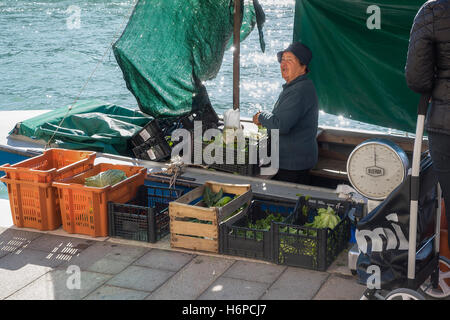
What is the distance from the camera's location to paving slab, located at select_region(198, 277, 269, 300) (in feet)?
13.5

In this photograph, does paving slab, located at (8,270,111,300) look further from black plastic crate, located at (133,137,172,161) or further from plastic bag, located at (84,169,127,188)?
black plastic crate, located at (133,137,172,161)

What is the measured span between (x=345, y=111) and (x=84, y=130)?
2.88 metres

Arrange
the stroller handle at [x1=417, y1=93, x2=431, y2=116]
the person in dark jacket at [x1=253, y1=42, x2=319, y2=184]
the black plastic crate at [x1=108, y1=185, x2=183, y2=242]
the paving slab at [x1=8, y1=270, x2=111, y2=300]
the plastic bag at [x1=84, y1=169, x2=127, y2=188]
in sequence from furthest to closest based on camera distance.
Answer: the person in dark jacket at [x1=253, y1=42, x2=319, y2=184] → the plastic bag at [x1=84, y1=169, x2=127, y2=188] → the black plastic crate at [x1=108, y1=185, x2=183, y2=242] → the paving slab at [x1=8, y1=270, x2=111, y2=300] → the stroller handle at [x1=417, y1=93, x2=431, y2=116]

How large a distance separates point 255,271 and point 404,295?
129 centimetres

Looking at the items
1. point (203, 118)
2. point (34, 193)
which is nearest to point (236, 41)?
point (203, 118)

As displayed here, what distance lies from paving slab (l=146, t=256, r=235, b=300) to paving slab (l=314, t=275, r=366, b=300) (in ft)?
2.50

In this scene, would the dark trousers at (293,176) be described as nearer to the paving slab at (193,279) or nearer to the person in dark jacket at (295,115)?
the person in dark jacket at (295,115)

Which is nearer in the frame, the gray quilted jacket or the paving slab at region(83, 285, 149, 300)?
the gray quilted jacket

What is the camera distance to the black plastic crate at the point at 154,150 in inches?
245

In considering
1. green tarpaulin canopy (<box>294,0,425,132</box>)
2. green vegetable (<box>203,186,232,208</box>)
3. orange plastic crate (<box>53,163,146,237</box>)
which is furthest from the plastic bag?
green tarpaulin canopy (<box>294,0,425,132</box>)

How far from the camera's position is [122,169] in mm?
5555

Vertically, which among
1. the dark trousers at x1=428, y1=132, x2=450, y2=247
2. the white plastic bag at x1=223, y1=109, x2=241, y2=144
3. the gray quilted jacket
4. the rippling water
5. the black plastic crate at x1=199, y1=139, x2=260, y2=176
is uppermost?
the gray quilted jacket

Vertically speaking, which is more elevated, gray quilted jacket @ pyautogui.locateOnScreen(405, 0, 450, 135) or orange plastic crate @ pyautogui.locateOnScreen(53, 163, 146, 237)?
gray quilted jacket @ pyautogui.locateOnScreen(405, 0, 450, 135)
